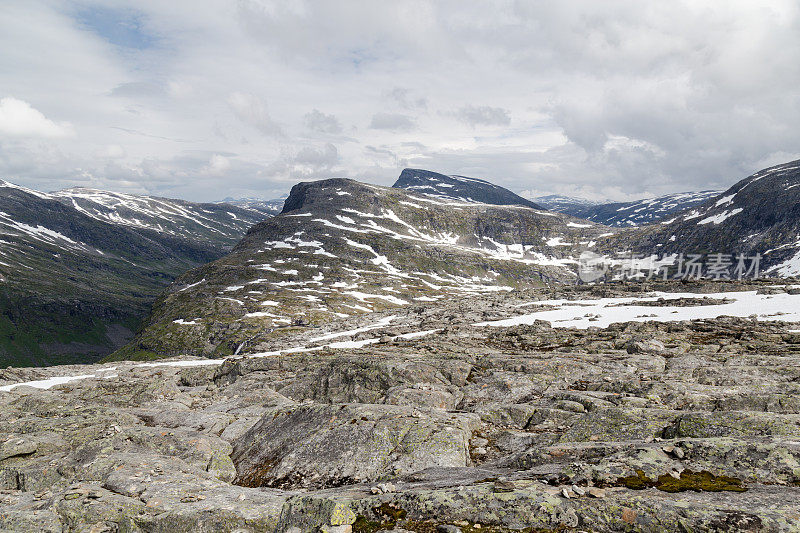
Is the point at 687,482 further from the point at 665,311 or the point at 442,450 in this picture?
the point at 665,311

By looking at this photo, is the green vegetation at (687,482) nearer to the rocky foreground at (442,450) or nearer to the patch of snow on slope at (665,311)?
the rocky foreground at (442,450)

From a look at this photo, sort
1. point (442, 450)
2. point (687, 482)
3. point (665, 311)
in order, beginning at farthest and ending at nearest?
point (665, 311) < point (442, 450) < point (687, 482)

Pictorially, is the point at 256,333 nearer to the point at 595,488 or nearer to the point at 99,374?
the point at 99,374

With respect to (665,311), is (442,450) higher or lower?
lower

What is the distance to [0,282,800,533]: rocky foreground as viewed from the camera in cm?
999

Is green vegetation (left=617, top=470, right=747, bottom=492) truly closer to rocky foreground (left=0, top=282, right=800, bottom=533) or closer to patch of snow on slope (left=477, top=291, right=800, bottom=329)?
rocky foreground (left=0, top=282, right=800, bottom=533)

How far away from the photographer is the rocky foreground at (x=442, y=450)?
999cm

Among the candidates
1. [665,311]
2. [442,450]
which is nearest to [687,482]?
[442,450]

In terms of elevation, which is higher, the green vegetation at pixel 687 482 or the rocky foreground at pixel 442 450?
the green vegetation at pixel 687 482

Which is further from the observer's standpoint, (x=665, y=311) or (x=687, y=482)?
(x=665, y=311)

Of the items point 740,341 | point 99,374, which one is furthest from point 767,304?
point 99,374

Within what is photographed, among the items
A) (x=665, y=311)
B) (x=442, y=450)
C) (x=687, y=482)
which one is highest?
(x=665, y=311)

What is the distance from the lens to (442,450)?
53.6 ft

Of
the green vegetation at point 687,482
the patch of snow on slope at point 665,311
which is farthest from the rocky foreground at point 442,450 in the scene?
A: the patch of snow on slope at point 665,311
